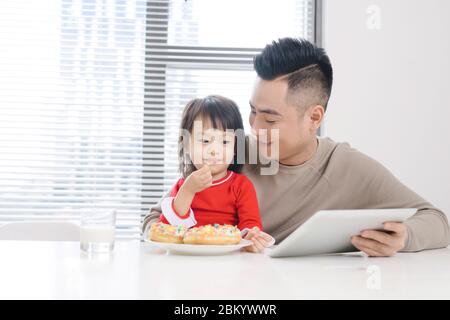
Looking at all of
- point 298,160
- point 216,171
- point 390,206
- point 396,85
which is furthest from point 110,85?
point 390,206

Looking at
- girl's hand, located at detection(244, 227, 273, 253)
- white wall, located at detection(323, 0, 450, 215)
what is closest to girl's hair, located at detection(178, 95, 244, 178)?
girl's hand, located at detection(244, 227, 273, 253)

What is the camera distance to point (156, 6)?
3211 mm

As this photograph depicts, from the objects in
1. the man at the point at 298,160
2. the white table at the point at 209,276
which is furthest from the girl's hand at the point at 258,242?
the man at the point at 298,160

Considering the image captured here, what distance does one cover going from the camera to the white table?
2.39 ft

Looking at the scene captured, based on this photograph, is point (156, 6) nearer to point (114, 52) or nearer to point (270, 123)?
point (114, 52)

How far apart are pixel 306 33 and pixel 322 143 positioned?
5.16 feet

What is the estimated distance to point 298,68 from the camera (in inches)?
68.7

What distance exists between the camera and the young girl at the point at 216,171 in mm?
1409

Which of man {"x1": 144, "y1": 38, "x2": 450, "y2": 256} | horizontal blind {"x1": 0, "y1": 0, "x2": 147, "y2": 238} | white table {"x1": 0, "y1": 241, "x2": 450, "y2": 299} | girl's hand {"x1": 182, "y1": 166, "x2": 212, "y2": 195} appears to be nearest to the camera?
white table {"x1": 0, "y1": 241, "x2": 450, "y2": 299}

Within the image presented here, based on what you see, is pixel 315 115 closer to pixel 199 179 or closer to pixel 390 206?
pixel 390 206

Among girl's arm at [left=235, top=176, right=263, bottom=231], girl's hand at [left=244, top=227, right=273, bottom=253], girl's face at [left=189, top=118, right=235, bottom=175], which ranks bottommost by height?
girl's hand at [left=244, top=227, right=273, bottom=253]

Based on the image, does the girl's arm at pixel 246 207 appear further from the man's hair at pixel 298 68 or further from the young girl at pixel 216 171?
the man's hair at pixel 298 68

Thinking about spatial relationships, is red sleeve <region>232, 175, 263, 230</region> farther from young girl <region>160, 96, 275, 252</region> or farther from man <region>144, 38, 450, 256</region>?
man <region>144, 38, 450, 256</region>

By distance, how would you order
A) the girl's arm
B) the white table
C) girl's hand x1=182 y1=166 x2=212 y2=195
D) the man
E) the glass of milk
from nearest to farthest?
1. the white table
2. the glass of milk
3. girl's hand x1=182 y1=166 x2=212 y2=195
4. the girl's arm
5. the man
